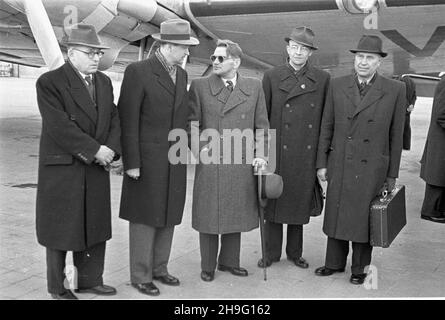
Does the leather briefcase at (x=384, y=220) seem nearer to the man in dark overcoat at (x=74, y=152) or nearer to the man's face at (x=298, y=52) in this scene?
the man's face at (x=298, y=52)

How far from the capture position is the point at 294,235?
4703 mm

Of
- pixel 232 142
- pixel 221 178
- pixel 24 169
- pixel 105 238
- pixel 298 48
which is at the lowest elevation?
pixel 24 169

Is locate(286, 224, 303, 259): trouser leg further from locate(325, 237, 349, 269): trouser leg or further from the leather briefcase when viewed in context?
the leather briefcase

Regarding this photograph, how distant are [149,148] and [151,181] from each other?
0.22 meters

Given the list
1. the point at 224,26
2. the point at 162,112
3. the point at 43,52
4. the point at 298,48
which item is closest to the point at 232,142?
the point at 162,112

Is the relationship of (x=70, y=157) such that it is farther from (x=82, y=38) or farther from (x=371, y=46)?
(x=371, y=46)

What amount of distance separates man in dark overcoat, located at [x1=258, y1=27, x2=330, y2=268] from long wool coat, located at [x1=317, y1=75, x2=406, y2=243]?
22cm

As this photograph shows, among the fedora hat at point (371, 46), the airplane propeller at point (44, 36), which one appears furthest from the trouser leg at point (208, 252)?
the airplane propeller at point (44, 36)

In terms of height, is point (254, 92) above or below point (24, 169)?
above

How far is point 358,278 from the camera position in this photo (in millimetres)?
4254

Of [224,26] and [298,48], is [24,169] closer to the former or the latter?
[224,26]

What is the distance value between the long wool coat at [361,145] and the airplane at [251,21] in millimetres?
3743

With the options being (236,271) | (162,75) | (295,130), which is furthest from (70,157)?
(295,130)

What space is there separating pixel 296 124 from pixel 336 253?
3.35 feet
